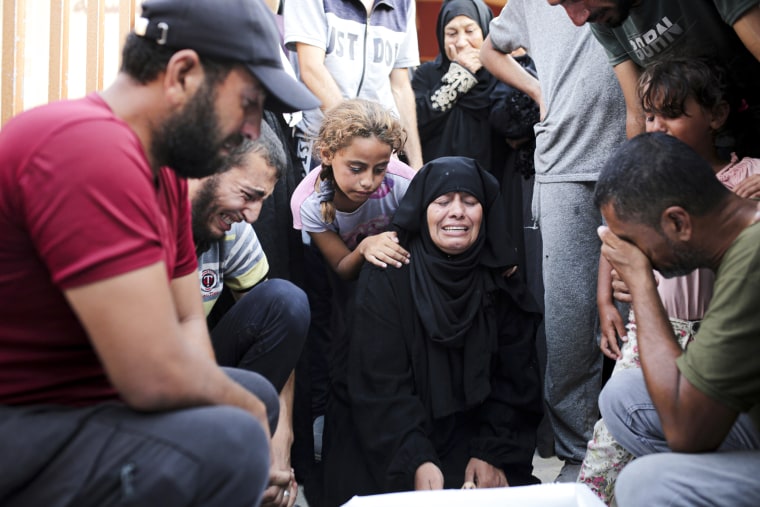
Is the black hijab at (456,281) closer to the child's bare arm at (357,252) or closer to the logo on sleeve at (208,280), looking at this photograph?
the child's bare arm at (357,252)

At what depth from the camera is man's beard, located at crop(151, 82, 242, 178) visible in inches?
67.2

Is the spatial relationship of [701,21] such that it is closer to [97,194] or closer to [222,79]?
[222,79]

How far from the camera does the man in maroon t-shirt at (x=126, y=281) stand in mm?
1511

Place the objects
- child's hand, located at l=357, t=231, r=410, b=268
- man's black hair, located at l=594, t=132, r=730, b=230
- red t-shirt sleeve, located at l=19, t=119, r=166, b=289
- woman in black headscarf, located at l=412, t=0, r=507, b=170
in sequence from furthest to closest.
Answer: woman in black headscarf, located at l=412, t=0, r=507, b=170 < child's hand, located at l=357, t=231, r=410, b=268 < man's black hair, located at l=594, t=132, r=730, b=230 < red t-shirt sleeve, located at l=19, t=119, r=166, b=289

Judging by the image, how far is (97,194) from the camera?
59.1 inches

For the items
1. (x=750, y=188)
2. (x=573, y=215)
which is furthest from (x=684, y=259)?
(x=573, y=215)

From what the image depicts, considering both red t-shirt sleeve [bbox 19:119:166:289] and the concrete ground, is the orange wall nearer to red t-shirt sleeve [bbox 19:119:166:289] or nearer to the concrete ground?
A: the concrete ground

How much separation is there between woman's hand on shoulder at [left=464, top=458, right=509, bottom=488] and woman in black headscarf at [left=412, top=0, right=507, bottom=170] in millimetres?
1707

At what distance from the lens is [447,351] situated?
3217 mm

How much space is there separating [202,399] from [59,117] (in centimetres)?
60

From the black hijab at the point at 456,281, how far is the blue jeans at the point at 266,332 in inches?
22.3

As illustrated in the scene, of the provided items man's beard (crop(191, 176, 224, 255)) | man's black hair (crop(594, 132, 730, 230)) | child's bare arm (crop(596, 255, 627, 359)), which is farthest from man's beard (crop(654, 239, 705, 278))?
man's beard (crop(191, 176, 224, 255))

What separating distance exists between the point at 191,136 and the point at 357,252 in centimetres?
171

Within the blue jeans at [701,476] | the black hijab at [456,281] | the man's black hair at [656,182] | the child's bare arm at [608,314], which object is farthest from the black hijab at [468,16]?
the blue jeans at [701,476]
